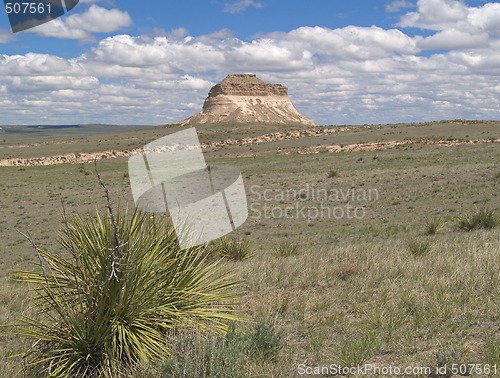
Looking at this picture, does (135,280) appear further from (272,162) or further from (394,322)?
(272,162)

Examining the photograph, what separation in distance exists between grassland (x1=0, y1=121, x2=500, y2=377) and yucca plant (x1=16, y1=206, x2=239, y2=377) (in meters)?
0.47

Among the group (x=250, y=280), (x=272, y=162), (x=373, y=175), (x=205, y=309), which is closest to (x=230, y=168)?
(x=272, y=162)

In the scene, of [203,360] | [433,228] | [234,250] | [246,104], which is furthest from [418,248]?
[246,104]

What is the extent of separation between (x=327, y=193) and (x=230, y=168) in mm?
18279

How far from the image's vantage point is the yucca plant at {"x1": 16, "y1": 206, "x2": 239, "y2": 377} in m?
4.43

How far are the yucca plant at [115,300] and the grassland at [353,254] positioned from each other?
47cm

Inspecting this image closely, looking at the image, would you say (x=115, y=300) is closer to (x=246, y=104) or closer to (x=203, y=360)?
(x=203, y=360)

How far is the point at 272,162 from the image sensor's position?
4556cm

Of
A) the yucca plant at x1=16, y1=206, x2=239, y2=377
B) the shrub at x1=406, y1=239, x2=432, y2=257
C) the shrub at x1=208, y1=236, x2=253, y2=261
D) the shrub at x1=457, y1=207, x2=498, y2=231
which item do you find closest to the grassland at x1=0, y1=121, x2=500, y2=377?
the shrub at x1=406, y1=239, x2=432, y2=257

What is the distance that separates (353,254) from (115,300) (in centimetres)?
576

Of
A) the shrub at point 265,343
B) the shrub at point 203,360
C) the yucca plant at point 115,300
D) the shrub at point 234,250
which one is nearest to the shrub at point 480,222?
the shrub at point 234,250

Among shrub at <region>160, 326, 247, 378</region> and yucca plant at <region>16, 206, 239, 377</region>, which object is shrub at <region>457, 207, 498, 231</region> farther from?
shrub at <region>160, 326, 247, 378</region>

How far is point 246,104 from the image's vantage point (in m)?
138

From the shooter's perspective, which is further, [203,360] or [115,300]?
[115,300]
